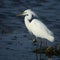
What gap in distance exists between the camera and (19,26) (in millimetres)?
13805

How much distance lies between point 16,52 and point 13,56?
39cm

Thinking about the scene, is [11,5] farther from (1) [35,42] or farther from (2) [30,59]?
(2) [30,59]

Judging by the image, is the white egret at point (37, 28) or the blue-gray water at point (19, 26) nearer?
the blue-gray water at point (19, 26)

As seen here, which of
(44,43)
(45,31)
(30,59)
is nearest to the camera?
(30,59)

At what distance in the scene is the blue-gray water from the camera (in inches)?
424

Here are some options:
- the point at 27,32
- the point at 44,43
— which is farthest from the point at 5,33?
the point at 44,43

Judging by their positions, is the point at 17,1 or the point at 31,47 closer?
the point at 31,47

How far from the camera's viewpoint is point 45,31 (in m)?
11.3

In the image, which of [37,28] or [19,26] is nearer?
[37,28]

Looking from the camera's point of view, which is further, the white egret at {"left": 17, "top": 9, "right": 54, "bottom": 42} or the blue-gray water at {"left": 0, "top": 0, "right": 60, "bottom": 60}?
the white egret at {"left": 17, "top": 9, "right": 54, "bottom": 42}

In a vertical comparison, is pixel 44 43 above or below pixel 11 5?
below

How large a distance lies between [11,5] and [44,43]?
5.35 m

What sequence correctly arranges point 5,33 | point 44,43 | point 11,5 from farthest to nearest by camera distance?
point 11,5 < point 5,33 < point 44,43

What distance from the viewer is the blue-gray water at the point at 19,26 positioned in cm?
1077
